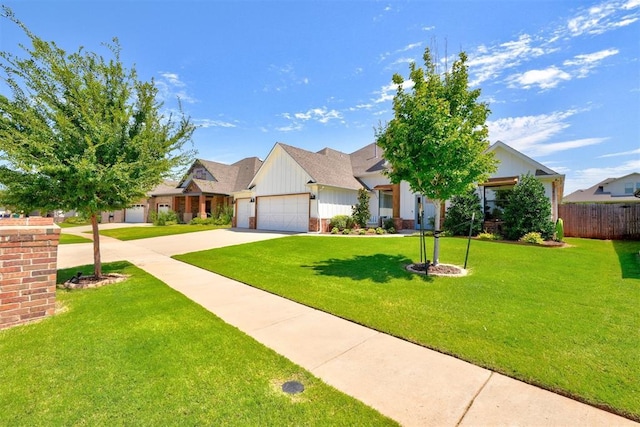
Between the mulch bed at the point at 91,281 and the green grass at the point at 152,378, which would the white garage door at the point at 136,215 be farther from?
the green grass at the point at 152,378

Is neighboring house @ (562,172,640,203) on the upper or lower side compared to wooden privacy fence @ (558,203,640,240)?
upper

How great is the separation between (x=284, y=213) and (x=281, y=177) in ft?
8.86

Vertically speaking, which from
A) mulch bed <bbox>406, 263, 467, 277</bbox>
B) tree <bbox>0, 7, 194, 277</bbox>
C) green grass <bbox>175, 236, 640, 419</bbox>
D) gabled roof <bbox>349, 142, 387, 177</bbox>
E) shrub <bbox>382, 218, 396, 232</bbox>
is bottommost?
green grass <bbox>175, 236, 640, 419</bbox>

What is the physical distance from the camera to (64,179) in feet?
21.1

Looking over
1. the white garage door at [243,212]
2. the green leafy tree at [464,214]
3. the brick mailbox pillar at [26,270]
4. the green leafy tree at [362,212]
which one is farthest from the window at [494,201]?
the brick mailbox pillar at [26,270]

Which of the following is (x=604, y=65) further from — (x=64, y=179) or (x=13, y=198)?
(x=13, y=198)

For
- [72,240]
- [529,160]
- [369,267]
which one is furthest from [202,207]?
[529,160]

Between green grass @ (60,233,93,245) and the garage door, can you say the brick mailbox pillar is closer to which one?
green grass @ (60,233,93,245)

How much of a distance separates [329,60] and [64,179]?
10.2 meters

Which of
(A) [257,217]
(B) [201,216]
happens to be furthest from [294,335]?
(B) [201,216]

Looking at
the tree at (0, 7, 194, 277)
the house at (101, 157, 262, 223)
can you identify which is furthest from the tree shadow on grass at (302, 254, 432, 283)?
the house at (101, 157, 262, 223)

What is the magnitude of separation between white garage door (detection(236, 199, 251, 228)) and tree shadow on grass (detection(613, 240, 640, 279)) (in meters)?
21.3

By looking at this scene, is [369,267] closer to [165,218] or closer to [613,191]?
[165,218]

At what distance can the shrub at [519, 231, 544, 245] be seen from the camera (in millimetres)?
12430
